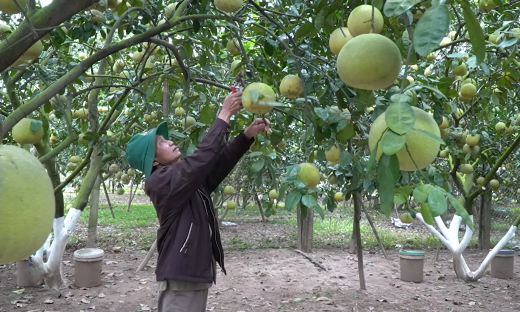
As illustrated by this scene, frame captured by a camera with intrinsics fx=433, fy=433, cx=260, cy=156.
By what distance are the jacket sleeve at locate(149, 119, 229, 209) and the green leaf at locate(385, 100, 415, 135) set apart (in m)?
1.33

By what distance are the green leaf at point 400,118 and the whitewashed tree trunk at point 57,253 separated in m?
4.82

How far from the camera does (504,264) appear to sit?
617 cm

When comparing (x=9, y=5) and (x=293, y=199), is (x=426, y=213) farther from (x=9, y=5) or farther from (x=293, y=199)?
(x=9, y=5)

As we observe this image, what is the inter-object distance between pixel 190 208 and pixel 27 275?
12.8 ft

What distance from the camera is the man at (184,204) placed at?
2084 mm

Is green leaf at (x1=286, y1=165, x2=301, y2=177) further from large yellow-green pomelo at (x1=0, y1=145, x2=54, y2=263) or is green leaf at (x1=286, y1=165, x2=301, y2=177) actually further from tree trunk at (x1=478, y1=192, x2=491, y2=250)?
tree trunk at (x1=478, y1=192, x2=491, y2=250)

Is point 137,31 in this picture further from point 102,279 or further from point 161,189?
point 102,279

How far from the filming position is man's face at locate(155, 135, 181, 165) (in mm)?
2365

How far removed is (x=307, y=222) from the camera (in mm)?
7727

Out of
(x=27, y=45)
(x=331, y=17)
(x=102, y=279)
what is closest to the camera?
(x=27, y=45)

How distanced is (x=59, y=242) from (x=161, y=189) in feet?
11.1

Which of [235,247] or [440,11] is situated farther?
[235,247]

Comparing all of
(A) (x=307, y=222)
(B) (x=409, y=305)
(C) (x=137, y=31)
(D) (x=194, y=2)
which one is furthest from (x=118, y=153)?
(A) (x=307, y=222)

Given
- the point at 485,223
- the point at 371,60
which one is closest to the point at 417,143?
the point at 371,60
